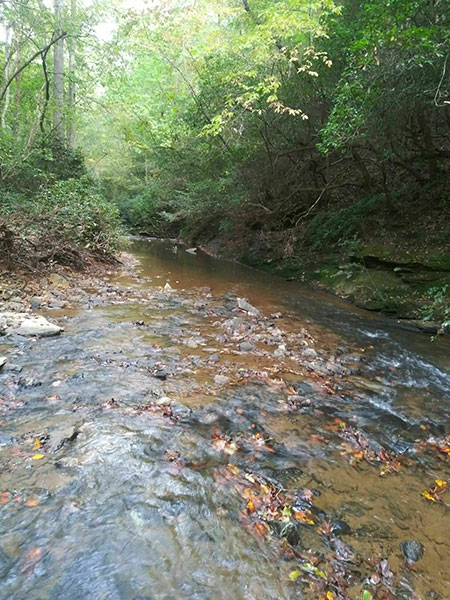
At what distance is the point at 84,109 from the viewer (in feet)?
49.4

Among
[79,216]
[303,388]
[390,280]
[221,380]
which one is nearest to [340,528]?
[303,388]

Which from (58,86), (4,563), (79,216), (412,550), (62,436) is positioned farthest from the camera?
(58,86)

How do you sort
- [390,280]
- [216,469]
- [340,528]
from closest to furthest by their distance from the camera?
[340,528], [216,469], [390,280]

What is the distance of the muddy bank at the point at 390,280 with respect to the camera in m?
7.25

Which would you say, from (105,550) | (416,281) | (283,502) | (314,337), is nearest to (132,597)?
(105,550)

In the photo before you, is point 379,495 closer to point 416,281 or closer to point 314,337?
point 314,337

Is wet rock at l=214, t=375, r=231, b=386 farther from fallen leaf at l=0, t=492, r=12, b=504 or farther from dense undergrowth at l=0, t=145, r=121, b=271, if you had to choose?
dense undergrowth at l=0, t=145, r=121, b=271

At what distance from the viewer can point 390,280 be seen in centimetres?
879

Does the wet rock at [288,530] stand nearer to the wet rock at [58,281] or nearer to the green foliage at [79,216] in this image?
the wet rock at [58,281]

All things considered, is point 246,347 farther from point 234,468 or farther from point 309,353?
→ point 234,468

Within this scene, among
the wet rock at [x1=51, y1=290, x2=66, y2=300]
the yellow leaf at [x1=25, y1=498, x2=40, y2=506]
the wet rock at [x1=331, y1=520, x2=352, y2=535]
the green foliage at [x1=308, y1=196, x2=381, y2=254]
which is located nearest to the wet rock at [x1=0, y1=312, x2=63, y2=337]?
the wet rock at [x1=51, y1=290, x2=66, y2=300]

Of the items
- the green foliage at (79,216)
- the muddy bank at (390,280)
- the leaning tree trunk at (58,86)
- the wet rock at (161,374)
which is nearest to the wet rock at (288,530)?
the wet rock at (161,374)

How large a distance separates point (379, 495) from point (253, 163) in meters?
13.0

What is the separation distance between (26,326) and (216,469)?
3.76 m
